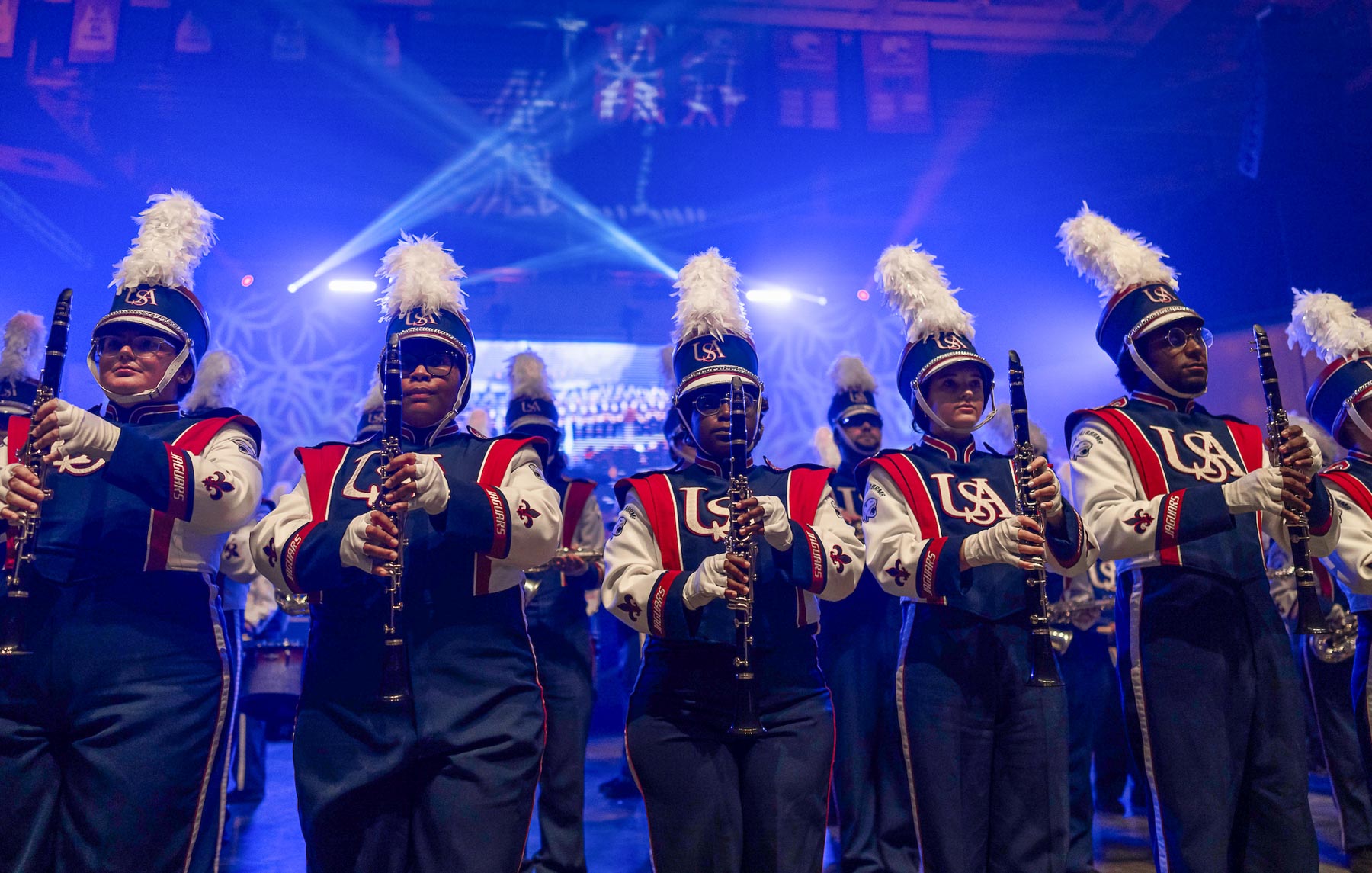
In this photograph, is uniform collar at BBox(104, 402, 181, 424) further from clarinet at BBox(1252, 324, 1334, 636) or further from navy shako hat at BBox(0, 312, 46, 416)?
clarinet at BBox(1252, 324, 1334, 636)

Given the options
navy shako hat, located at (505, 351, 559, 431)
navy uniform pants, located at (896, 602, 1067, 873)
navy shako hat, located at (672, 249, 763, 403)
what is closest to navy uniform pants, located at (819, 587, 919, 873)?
navy uniform pants, located at (896, 602, 1067, 873)

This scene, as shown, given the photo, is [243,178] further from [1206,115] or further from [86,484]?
[1206,115]

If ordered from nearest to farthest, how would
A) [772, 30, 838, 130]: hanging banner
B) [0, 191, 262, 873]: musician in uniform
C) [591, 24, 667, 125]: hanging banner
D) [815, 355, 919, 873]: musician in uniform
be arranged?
[0, 191, 262, 873]: musician in uniform → [815, 355, 919, 873]: musician in uniform → [591, 24, 667, 125]: hanging banner → [772, 30, 838, 130]: hanging banner

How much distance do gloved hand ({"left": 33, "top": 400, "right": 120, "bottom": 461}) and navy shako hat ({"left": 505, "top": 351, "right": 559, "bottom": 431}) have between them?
3.33 meters

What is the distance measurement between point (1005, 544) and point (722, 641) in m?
0.97

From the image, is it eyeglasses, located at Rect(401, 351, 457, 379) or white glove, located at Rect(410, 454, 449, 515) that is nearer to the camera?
white glove, located at Rect(410, 454, 449, 515)

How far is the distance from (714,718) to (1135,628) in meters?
1.60

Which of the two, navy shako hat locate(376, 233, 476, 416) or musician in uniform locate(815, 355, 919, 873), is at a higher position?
navy shako hat locate(376, 233, 476, 416)

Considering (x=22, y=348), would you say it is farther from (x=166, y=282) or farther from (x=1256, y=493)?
(x=1256, y=493)

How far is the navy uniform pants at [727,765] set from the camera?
262 cm

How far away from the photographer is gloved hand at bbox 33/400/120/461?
250 cm

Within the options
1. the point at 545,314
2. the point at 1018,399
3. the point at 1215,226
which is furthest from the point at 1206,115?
the point at 1018,399

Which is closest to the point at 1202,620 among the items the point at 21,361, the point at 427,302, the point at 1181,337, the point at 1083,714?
the point at 1181,337

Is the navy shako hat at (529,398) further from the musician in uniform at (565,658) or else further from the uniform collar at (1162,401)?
the uniform collar at (1162,401)
